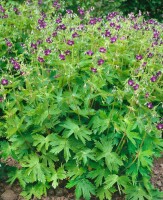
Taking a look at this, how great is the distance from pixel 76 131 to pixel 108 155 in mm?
374

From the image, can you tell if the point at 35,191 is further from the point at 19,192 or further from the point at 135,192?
the point at 135,192

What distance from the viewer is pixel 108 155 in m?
3.45

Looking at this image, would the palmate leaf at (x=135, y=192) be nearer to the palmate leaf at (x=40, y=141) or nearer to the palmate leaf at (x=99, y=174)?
the palmate leaf at (x=99, y=174)

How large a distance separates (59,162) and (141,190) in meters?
0.87

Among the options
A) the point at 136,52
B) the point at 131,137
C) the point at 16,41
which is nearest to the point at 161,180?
the point at 131,137

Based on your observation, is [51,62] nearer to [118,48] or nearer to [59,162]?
[118,48]

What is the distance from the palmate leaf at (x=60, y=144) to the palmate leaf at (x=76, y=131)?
0.20 feet

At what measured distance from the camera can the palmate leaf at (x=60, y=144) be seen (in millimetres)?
3453

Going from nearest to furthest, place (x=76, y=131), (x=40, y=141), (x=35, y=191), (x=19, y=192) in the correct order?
(x=76, y=131), (x=40, y=141), (x=35, y=191), (x=19, y=192)

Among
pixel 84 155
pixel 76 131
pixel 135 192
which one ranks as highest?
pixel 76 131

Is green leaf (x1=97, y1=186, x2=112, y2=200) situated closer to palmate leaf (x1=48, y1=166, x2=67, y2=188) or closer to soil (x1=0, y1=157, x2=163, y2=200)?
soil (x1=0, y1=157, x2=163, y2=200)

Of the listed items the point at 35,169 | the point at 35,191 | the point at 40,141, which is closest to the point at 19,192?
the point at 35,191

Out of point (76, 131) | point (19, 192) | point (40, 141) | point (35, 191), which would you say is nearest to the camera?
point (76, 131)

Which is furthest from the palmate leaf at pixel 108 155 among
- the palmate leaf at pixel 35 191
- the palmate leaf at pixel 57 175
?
the palmate leaf at pixel 35 191
